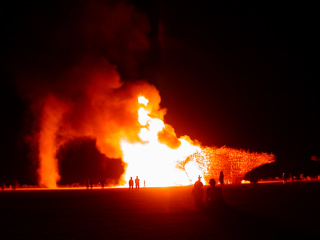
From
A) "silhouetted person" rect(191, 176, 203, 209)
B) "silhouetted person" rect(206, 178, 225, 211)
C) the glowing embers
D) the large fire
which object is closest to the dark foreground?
"silhouetted person" rect(206, 178, 225, 211)

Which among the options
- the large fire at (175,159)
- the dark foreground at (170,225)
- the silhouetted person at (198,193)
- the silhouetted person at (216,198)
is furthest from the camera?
the large fire at (175,159)

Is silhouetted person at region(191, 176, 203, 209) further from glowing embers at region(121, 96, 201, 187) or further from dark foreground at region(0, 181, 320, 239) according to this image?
glowing embers at region(121, 96, 201, 187)

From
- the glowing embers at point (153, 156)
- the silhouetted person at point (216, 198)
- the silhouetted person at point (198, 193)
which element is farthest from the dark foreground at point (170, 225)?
the glowing embers at point (153, 156)

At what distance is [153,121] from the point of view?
43.6m

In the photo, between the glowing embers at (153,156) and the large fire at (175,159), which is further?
the glowing embers at (153,156)

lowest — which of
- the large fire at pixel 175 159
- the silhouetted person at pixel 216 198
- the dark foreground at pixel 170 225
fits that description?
the dark foreground at pixel 170 225

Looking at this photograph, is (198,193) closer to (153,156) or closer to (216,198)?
(216,198)

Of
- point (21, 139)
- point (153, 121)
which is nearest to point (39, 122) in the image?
point (21, 139)

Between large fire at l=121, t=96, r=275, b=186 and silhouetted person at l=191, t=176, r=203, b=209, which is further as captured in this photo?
large fire at l=121, t=96, r=275, b=186

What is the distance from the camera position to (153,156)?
143 ft

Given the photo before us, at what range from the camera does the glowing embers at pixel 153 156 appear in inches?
1673

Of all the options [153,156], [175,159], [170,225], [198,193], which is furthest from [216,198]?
[153,156]

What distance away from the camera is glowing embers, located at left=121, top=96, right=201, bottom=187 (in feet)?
139

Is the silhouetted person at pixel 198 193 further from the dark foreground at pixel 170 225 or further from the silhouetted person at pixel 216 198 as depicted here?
the silhouetted person at pixel 216 198
